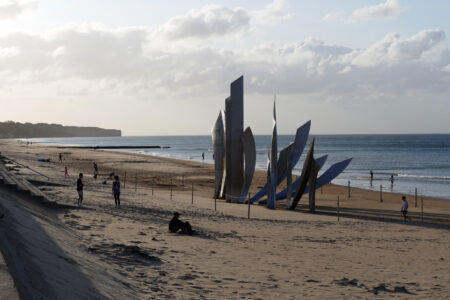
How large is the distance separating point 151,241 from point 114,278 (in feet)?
11.9

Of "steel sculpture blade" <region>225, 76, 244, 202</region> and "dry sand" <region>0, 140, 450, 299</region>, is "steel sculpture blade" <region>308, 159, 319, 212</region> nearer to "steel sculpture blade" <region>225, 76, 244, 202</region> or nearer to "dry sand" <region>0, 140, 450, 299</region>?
"dry sand" <region>0, 140, 450, 299</region>

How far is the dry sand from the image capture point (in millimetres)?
6113

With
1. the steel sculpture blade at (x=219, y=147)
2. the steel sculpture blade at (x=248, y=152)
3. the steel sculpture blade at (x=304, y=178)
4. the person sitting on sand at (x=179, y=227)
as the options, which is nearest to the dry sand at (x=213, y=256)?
the person sitting on sand at (x=179, y=227)

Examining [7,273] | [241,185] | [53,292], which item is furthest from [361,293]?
[241,185]

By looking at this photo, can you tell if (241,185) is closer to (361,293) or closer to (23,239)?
(361,293)

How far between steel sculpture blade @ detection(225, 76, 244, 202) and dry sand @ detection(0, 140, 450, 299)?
18.6 feet

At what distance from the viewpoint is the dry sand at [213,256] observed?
6113 millimetres

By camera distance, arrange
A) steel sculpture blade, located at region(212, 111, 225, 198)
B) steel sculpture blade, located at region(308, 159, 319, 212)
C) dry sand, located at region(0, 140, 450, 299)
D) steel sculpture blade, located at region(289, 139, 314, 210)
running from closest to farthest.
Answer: dry sand, located at region(0, 140, 450, 299)
steel sculpture blade, located at region(308, 159, 319, 212)
steel sculpture blade, located at region(289, 139, 314, 210)
steel sculpture blade, located at region(212, 111, 225, 198)

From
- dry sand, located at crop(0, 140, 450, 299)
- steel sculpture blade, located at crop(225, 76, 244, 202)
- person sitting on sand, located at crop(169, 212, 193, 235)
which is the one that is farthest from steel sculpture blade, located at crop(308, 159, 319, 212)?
person sitting on sand, located at crop(169, 212, 193, 235)

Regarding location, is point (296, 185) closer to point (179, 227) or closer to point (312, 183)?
point (312, 183)

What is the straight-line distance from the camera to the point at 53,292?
4594mm

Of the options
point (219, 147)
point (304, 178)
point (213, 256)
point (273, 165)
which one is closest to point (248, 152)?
point (273, 165)

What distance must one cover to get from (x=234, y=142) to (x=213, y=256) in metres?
12.9

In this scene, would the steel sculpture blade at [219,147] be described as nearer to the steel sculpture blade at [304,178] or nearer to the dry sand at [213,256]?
the steel sculpture blade at [304,178]
